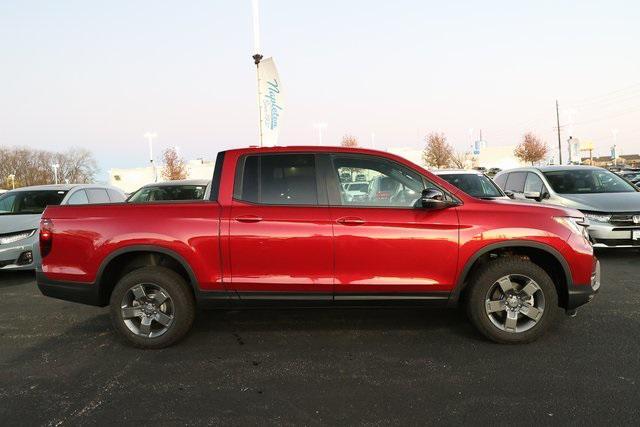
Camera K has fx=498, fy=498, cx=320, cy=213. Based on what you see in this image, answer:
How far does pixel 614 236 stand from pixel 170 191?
8337 mm

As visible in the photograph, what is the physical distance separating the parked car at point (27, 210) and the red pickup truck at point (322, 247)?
300 cm

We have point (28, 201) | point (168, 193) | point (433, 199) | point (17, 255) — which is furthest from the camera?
point (168, 193)

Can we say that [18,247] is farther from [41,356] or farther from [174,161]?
[174,161]

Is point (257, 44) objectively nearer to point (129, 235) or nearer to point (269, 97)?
point (269, 97)

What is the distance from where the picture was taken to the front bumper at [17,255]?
7.67 meters

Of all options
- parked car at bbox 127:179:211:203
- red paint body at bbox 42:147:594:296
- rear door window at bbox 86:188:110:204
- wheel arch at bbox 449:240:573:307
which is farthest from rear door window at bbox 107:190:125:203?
wheel arch at bbox 449:240:573:307

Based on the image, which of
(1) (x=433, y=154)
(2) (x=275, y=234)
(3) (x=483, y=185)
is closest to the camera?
(2) (x=275, y=234)

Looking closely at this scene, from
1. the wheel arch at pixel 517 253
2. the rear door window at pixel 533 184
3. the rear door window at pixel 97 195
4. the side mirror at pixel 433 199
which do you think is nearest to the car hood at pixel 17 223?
the rear door window at pixel 97 195

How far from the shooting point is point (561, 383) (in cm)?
364

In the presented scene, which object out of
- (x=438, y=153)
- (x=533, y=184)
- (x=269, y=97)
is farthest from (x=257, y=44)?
(x=438, y=153)

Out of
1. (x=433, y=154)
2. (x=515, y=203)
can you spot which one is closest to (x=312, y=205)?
(x=515, y=203)

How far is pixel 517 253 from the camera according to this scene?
15.2ft

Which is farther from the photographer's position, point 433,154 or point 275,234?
point 433,154

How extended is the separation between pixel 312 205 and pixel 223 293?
1123 mm
